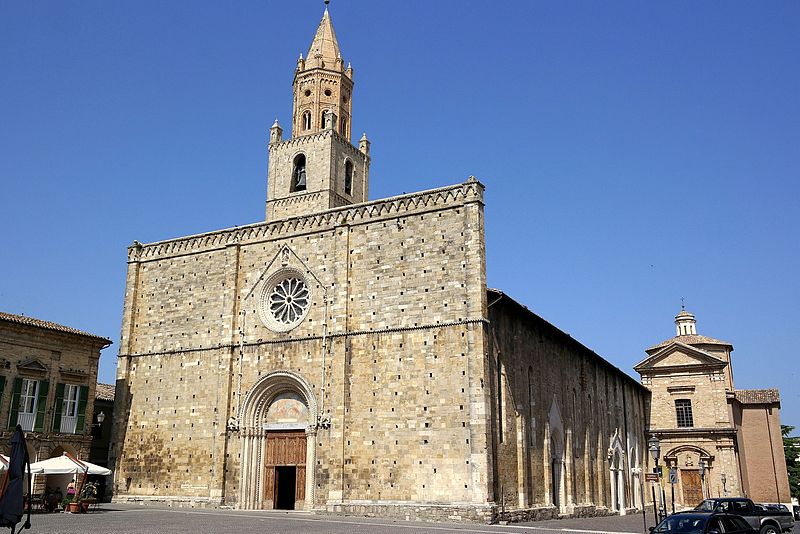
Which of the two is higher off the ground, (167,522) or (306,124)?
(306,124)

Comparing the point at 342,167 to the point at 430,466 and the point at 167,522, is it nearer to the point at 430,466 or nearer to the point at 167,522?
the point at 430,466

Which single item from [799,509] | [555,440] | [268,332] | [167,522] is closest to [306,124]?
[268,332]

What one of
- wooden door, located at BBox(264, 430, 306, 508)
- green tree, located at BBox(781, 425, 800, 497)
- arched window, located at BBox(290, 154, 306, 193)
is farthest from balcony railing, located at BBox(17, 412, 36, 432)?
green tree, located at BBox(781, 425, 800, 497)

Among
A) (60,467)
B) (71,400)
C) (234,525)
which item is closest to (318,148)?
(71,400)

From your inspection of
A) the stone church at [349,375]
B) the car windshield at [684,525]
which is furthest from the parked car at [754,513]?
the stone church at [349,375]

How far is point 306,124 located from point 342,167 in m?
3.09

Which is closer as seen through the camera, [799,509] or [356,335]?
[356,335]

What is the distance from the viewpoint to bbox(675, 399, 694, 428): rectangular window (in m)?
48.4

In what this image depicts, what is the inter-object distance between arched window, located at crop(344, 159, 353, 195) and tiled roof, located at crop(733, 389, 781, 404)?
104ft

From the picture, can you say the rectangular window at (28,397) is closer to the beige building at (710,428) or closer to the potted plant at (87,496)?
the potted plant at (87,496)

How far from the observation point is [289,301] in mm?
29062

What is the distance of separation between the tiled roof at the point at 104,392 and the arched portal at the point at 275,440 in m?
12.3

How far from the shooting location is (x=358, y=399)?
26.0 m

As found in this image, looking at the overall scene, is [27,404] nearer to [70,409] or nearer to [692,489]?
[70,409]
